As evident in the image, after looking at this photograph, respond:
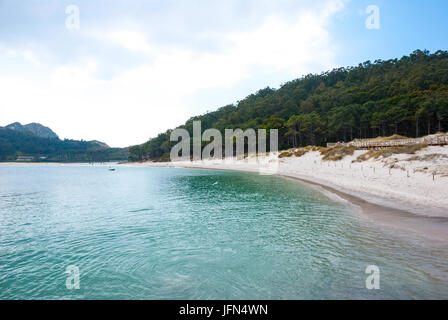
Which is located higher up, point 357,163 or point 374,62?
point 374,62

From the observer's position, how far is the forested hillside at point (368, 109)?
65375mm

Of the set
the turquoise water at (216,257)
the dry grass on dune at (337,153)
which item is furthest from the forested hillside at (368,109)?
the turquoise water at (216,257)

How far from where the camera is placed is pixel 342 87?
11906 centimetres

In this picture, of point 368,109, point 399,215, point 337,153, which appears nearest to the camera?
point 399,215

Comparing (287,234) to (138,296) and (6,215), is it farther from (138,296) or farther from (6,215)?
(6,215)

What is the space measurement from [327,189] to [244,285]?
20.0 metres

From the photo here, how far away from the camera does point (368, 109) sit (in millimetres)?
78188

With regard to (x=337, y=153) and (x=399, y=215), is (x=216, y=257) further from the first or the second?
(x=337, y=153)

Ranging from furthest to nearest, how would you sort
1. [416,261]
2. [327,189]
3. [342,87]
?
[342,87] → [327,189] → [416,261]

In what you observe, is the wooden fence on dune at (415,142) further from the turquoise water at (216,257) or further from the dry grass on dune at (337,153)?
the turquoise water at (216,257)

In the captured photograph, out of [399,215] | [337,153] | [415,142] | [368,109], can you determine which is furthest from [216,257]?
[368,109]

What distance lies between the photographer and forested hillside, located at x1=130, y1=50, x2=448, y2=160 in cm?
6538
